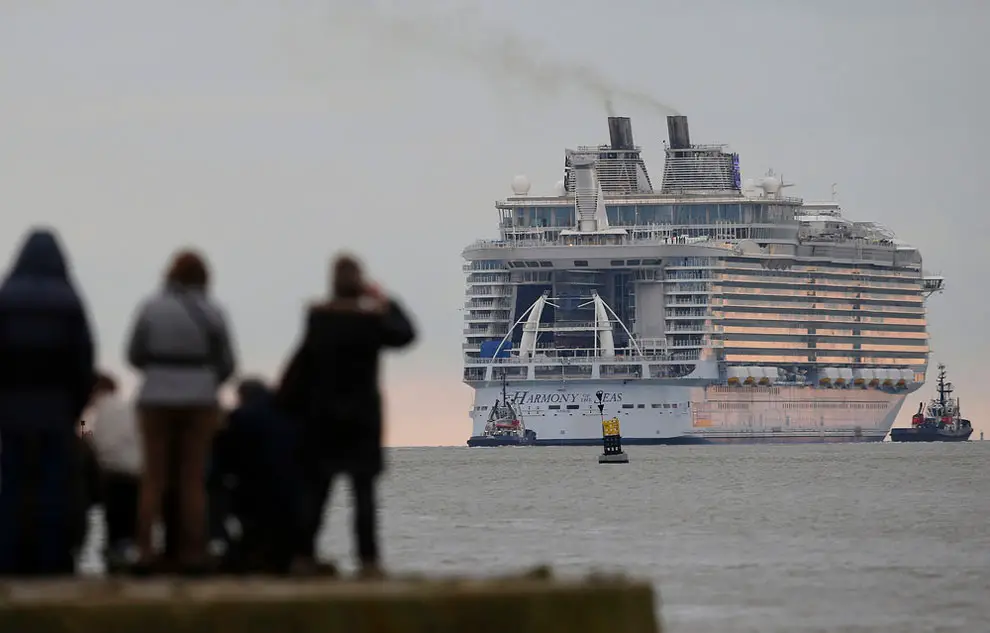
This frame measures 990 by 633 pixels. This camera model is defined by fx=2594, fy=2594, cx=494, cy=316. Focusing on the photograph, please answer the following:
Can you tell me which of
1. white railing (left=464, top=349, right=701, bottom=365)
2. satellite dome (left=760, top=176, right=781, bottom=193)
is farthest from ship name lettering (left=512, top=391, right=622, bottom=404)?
satellite dome (left=760, top=176, right=781, bottom=193)

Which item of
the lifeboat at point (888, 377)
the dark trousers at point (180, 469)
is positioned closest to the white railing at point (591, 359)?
the lifeboat at point (888, 377)

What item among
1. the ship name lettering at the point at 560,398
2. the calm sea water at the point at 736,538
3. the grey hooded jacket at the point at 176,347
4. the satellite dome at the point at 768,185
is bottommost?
the calm sea water at the point at 736,538

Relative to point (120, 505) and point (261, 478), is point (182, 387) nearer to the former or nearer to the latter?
point (261, 478)

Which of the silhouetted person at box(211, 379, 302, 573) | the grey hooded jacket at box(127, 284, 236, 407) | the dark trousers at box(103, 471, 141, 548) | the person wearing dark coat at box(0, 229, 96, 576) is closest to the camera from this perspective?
the person wearing dark coat at box(0, 229, 96, 576)

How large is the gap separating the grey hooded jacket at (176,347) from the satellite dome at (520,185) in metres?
124

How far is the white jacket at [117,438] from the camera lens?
40.3ft

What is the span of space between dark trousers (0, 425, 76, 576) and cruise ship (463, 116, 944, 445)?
111 m

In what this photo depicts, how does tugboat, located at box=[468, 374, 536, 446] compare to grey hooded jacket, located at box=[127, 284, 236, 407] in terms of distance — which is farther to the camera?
tugboat, located at box=[468, 374, 536, 446]

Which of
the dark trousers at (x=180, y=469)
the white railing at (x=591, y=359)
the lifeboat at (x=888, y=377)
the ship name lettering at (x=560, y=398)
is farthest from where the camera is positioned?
the lifeboat at (x=888, y=377)

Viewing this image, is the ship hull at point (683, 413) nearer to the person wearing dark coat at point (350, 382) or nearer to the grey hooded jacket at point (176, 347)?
the person wearing dark coat at point (350, 382)

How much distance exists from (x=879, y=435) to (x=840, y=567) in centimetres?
10339

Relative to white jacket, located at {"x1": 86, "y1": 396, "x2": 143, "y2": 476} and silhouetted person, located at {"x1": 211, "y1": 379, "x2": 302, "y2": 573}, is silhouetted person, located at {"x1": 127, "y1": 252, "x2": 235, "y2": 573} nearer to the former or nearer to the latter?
silhouetted person, located at {"x1": 211, "y1": 379, "x2": 302, "y2": 573}

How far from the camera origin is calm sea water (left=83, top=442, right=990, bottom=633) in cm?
2556

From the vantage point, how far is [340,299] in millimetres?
10547
